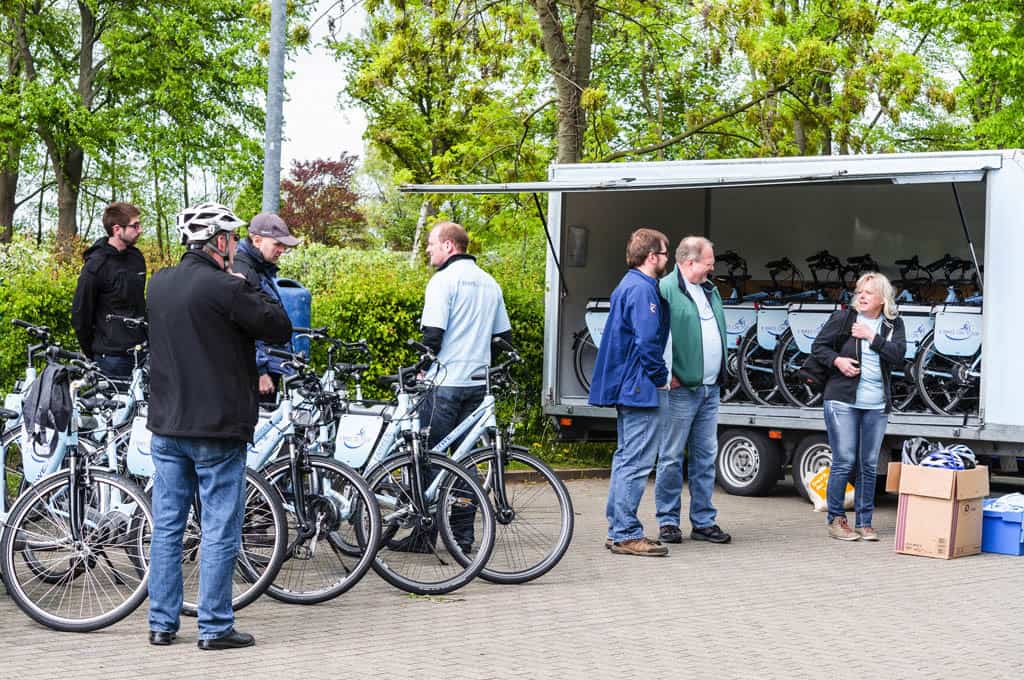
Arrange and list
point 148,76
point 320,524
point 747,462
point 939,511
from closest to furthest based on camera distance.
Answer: point 320,524
point 939,511
point 747,462
point 148,76

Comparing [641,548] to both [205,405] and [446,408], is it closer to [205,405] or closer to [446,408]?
[446,408]

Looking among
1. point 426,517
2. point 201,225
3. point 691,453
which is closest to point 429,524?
point 426,517

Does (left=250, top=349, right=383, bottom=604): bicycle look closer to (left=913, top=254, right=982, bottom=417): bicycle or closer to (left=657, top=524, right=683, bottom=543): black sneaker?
(left=657, top=524, right=683, bottom=543): black sneaker

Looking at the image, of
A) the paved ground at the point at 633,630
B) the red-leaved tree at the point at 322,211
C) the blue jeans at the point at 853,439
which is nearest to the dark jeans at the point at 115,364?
the paved ground at the point at 633,630

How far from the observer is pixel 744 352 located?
12.5 m

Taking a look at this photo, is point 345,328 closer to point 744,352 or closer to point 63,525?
point 744,352

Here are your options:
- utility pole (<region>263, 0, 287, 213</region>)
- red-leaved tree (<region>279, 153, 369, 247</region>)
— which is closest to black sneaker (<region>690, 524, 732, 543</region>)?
utility pole (<region>263, 0, 287, 213</region>)

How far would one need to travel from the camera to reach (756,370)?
488 inches

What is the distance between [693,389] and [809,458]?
9.73 feet

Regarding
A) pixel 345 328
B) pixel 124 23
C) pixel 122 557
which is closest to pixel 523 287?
pixel 345 328

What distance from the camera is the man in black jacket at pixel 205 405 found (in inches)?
212

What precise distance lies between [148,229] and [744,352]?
108 feet

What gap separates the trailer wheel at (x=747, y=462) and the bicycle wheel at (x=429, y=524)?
5.15 meters

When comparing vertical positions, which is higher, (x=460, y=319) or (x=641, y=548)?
(x=460, y=319)
